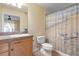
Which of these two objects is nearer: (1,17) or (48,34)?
(1,17)

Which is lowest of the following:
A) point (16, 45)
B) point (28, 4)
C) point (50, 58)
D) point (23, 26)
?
point (50, 58)

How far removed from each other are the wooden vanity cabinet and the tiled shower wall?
309 millimetres

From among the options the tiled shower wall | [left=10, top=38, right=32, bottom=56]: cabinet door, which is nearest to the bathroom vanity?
[left=10, top=38, right=32, bottom=56]: cabinet door

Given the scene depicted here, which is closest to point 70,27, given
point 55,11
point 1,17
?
point 55,11

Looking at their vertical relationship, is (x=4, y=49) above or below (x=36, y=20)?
below

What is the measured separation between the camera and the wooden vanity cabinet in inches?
62.3

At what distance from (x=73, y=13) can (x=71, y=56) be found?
0.57m

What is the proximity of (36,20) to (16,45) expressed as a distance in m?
0.44

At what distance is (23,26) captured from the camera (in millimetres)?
1703

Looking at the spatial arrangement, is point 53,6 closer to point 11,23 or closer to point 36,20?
point 36,20

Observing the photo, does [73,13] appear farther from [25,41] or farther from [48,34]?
[25,41]

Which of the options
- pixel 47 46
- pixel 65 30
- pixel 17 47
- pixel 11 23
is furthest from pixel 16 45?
pixel 65 30

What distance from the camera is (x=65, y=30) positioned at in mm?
1666

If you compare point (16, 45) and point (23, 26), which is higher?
point (23, 26)
